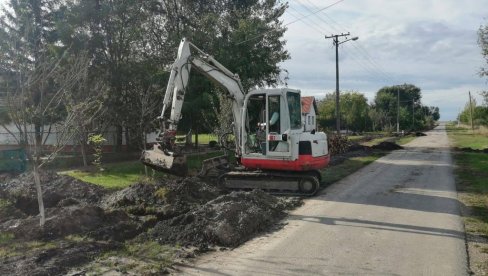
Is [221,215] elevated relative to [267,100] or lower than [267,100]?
lower

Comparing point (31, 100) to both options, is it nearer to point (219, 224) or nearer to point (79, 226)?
point (79, 226)

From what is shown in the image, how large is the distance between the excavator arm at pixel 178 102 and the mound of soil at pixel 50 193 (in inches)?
68.9

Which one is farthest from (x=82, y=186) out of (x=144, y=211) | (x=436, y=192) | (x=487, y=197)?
(x=487, y=197)

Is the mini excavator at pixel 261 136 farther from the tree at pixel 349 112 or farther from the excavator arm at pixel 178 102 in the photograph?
the tree at pixel 349 112

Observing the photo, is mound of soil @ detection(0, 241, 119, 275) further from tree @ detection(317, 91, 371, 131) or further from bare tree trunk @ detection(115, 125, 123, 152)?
tree @ detection(317, 91, 371, 131)

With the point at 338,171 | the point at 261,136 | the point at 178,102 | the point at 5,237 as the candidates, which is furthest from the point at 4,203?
the point at 338,171

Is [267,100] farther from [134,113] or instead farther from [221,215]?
[134,113]

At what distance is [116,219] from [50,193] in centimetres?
333

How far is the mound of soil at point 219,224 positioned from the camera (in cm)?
795

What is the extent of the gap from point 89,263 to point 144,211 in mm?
3475

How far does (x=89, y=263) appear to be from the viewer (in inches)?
262

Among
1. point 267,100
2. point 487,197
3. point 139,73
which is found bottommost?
point 487,197

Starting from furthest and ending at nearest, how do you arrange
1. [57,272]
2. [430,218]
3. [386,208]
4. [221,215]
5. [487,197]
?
[487,197] < [386,208] < [430,218] < [221,215] < [57,272]

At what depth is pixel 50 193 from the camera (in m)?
11.4
